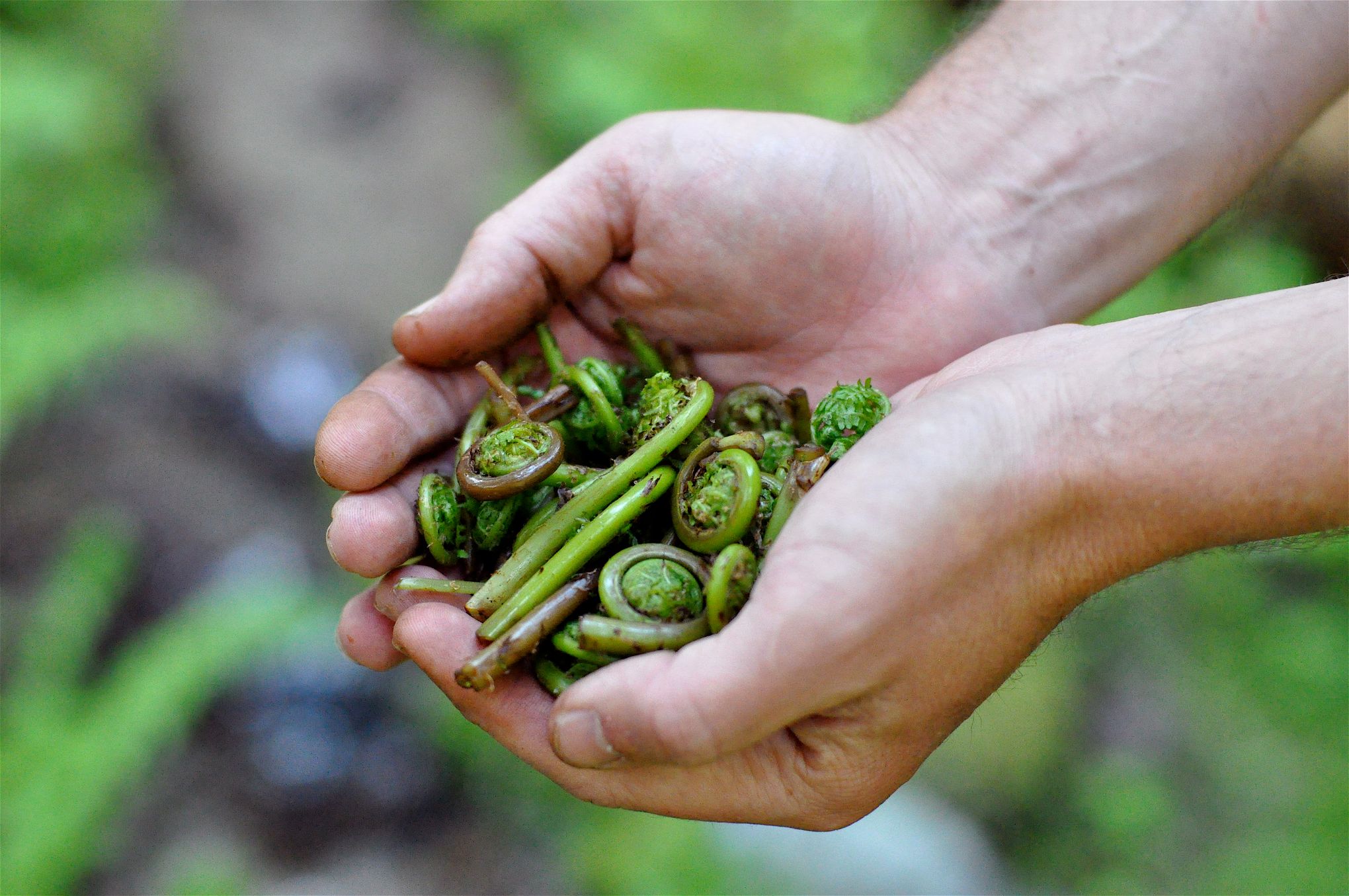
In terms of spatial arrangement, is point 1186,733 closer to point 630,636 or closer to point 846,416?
point 846,416

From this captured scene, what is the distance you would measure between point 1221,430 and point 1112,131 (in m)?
2.50

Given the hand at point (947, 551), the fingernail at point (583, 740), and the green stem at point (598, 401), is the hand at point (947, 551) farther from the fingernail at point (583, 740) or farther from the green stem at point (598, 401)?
the green stem at point (598, 401)

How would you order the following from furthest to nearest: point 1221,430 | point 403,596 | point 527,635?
1. point 403,596
2. point 527,635
3. point 1221,430

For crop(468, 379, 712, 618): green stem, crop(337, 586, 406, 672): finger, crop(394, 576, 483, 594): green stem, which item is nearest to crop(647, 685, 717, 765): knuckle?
crop(468, 379, 712, 618): green stem

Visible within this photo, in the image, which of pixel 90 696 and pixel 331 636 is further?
pixel 331 636

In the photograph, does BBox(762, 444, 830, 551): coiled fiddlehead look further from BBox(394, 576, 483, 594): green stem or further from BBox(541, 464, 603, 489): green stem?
BBox(394, 576, 483, 594): green stem

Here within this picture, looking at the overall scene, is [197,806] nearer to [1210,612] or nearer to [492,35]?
[1210,612]

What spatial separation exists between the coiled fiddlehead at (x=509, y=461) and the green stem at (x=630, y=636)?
0.66 metres

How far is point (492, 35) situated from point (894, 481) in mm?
9259

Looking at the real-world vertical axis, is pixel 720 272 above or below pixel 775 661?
above

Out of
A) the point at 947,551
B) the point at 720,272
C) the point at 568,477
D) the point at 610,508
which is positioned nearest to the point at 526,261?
the point at 720,272

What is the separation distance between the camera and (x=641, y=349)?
15.0 feet

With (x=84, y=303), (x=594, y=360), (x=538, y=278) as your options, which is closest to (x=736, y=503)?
(x=594, y=360)

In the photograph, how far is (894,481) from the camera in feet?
9.52
